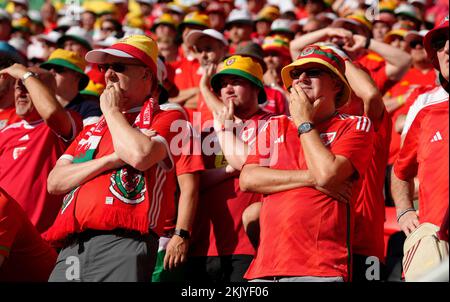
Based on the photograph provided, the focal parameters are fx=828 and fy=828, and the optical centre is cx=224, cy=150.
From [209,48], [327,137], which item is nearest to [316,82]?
[327,137]

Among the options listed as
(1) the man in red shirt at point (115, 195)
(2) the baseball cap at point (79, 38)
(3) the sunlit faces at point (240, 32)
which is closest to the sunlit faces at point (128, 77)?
(1) the man in red shirt at point (115, 195)

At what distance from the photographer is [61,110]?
20.7ft

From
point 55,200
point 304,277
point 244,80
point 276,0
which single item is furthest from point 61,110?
point 276,0

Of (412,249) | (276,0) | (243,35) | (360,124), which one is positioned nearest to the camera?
(412,249)

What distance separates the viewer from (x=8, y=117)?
6992 millimetres

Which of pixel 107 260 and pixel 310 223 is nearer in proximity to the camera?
pixel 310 223

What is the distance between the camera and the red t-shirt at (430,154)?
4.21 m


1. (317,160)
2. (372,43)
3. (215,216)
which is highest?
(372,43)

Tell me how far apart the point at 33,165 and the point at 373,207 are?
8.47 feet

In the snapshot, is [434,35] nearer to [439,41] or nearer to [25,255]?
[439,41]

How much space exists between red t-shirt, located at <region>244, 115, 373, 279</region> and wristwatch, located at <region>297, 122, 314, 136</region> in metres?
0.18

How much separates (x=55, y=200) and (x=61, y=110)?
686 mm
